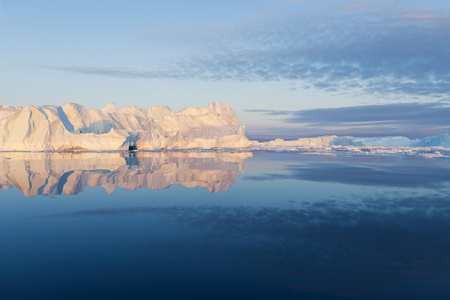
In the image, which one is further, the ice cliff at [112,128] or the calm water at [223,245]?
the ice cliff at [112,128]

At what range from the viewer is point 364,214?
693 cm

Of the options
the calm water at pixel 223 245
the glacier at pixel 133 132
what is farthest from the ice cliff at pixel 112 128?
the calm water at pixel 223 245

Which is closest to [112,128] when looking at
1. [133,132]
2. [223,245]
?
[133,132]

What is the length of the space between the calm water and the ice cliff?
110 feet

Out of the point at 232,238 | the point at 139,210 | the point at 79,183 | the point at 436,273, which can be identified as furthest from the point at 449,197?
the point at 79,183

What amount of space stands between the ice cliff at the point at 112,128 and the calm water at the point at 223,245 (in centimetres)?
3346

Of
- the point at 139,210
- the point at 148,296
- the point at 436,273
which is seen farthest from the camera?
the point at 139,210

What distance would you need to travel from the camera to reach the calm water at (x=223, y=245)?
12.1ft

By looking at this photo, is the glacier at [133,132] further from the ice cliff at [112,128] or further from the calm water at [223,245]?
the calm water at [223,245]

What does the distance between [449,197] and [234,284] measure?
8437 millimetres

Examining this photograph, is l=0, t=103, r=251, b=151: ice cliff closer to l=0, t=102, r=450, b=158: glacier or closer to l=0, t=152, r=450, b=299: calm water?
l=0, t=102, r=450, b=158: glacier

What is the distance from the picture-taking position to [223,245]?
196 inches

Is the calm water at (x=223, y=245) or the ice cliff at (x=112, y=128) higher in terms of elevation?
the ice cliff at (x=112, y=128)

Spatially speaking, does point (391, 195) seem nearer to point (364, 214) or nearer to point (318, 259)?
point (364, 214)
